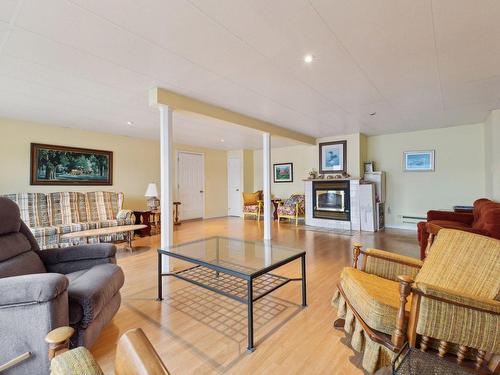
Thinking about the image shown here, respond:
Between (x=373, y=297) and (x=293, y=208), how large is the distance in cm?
536

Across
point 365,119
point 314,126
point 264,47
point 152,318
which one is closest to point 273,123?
point 314,126

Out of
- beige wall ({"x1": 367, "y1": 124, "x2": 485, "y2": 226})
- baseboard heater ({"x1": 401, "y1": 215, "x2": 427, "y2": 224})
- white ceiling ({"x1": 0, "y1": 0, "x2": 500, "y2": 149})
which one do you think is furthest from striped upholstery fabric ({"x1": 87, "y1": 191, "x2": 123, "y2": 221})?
baseboard heater ({"x1": 401, "y1": 215, "x2": 427, "y2": 224})

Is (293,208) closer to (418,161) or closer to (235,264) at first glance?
(418,161)

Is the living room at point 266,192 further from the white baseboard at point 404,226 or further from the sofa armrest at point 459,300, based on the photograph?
the white baseboard at point 404,226

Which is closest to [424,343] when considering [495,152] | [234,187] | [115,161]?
[495,152]

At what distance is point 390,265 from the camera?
1.93 meters

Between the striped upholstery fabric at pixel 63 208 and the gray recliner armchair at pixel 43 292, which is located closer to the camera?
the gray recliner armchair at pixel 43 292

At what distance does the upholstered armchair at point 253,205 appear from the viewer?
748 centimetres

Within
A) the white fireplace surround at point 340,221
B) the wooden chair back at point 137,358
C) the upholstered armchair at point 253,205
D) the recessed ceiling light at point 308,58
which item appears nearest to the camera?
the wooden chair back at point 137,358

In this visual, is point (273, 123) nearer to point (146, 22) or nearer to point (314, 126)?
point (314, 126)

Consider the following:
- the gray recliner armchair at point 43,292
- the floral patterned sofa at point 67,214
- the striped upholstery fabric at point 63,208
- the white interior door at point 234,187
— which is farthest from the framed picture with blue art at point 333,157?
the striped upholstery fabric at point 63,208

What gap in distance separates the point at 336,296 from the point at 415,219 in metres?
4.82

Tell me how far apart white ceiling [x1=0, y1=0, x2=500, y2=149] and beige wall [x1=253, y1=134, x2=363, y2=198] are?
73.9 inches

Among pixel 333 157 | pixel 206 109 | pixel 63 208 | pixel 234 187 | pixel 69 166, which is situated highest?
pixel 206 109
